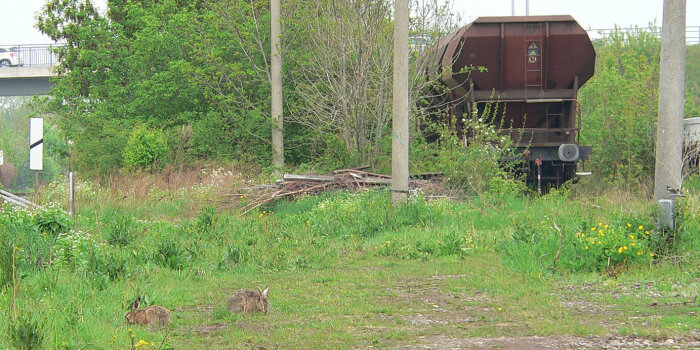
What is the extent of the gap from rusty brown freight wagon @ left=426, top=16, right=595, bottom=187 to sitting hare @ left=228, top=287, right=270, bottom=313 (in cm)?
1152

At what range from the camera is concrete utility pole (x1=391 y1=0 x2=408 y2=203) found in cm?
1508

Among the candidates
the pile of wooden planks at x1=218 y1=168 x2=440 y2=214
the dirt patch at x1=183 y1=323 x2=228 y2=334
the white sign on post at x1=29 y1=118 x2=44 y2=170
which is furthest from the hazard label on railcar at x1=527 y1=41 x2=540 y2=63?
the dirt patch at x1=183 y1=323 x2=228 y2=334

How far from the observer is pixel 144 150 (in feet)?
80.5

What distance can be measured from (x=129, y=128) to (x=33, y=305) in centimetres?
2038

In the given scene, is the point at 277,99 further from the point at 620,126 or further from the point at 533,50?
the point at 620,126

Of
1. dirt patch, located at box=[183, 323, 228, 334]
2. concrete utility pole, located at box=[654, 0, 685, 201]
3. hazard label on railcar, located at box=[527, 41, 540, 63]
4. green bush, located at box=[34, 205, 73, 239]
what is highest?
hazard label on railcar, located at box=[527, 41, 540, 63]

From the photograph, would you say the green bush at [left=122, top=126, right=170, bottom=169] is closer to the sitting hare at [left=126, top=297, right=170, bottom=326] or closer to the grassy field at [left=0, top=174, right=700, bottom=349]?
the grassy field at [left=0, top=174, right=700, bottom=349]

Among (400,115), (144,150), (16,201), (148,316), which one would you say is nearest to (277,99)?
(144,150)

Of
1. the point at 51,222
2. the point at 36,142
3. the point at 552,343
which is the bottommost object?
the point at 552,343

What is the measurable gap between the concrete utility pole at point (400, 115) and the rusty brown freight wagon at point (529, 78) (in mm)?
3832

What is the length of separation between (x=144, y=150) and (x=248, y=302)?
17.7 meters

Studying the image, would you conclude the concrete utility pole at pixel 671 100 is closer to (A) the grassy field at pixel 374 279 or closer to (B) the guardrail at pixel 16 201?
(A) the grassy field at pixel 374 279

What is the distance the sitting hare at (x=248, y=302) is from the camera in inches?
308

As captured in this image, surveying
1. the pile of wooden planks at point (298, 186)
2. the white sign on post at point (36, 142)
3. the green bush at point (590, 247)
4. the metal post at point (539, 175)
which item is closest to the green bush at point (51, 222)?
the white sign on post at point (36, 142)
